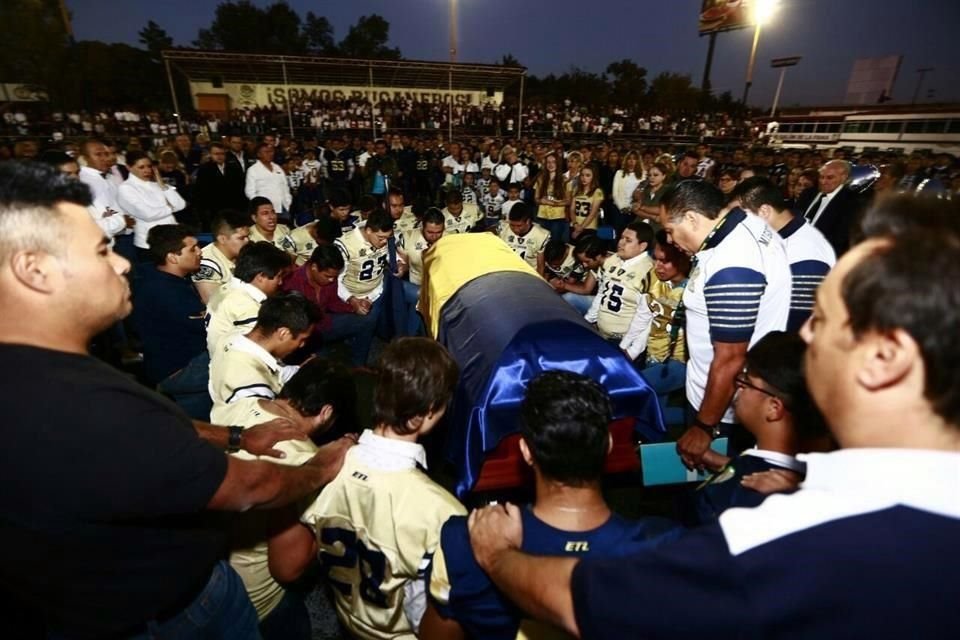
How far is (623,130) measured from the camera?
2172 cm

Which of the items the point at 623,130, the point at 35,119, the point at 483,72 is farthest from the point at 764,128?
the point at 35,119

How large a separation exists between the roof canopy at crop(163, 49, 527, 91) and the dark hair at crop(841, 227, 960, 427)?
690 inches

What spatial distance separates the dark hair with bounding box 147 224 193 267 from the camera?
3.16 m

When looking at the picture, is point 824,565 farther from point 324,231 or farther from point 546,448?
point 324,231

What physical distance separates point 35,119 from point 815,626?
23245mm

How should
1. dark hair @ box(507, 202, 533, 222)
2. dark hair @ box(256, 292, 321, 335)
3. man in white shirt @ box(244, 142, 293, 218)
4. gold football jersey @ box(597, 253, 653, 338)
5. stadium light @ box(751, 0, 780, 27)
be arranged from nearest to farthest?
dark hair @ box(256, 292, 321, 335)
gold football jersey @ box(597, 253, 653, 338)
dark hair @ box(507, 202, 533, 222)
man in white shirt @ box(244, 142, 293, 218)
stadium light @ box(751, 0, 780, 27)

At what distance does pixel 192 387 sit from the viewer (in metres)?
3.19

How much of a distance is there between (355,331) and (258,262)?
1678 mm

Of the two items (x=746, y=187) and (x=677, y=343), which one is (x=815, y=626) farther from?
(x=746, y=187)

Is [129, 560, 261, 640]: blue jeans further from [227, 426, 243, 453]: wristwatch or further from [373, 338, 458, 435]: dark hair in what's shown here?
[373, 338, 458, 435]: dark hair

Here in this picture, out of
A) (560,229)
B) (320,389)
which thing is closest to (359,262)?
(320,389)

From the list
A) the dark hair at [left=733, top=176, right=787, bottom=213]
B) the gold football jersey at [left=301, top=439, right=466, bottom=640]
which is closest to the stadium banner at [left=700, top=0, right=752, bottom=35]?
the dark hair at [left=733, top=176, right=787, bottom=213]

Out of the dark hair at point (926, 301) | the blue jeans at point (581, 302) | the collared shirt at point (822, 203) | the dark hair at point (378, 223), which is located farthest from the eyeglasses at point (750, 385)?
the collared shirt at point (822, 203)

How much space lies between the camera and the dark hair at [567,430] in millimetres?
1240
